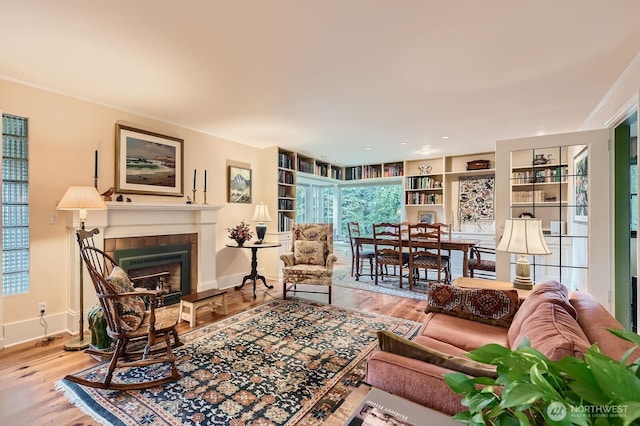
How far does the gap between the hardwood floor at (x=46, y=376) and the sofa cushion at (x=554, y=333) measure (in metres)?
0.66

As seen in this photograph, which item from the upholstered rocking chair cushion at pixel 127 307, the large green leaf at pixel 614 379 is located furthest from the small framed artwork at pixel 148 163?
the large green leaf at pixel 614 379

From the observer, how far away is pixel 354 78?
251cm

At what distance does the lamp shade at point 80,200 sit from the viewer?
2459 mm

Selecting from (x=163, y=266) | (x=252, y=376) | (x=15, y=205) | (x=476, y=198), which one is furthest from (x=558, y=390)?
(x=476, y=198)

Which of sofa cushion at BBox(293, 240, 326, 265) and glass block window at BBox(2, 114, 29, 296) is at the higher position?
glass block window at BBox(2, 114, 29, 296)

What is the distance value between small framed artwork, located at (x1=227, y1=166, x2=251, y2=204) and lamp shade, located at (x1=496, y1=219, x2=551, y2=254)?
3782 mm

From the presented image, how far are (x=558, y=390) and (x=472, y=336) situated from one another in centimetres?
144

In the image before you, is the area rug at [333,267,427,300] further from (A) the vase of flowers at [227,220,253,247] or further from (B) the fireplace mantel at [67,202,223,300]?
(B) the fireplace mantel at [67,202,223,300]

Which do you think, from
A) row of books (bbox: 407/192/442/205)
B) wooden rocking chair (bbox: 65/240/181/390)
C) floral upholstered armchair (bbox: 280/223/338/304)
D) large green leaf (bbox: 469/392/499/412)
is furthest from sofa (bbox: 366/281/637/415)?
row of books (bbox: 407/192/442/205)

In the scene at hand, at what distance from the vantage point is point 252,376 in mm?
2080

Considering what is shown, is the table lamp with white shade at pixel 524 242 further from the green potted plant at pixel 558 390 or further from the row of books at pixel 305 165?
the row of books at pixel 305 165

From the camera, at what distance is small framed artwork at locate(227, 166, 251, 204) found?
466 centimetres

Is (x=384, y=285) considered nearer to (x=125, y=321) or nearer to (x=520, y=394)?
(x=125, y=321)

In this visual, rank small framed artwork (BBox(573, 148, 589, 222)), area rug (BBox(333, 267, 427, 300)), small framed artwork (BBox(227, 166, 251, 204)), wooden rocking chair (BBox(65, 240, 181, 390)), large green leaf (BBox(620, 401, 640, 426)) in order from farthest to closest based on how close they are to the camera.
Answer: small framed artwork (BBox(227, 166, 251, 204)), area rug (BBox(333, 267, 427, 300)), small framed artwork (BBox(573, 148, 589, 222)), wooden rocking chair (BBox(65, 240, 181, 390)), large green leaf (BBox(620, 401, 640, 426))
